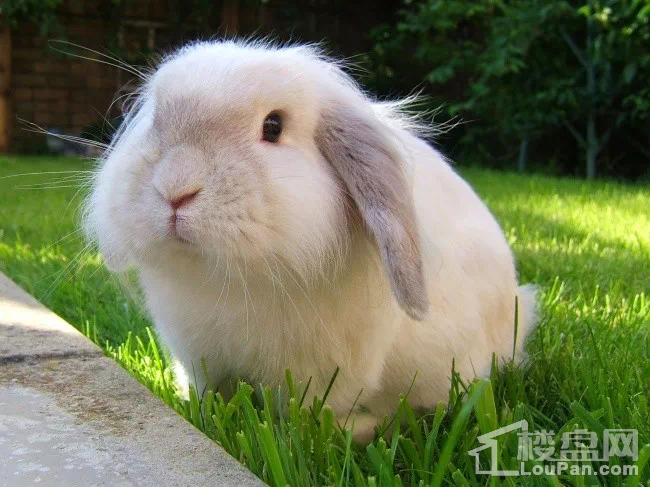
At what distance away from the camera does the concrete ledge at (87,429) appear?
131 centimetres

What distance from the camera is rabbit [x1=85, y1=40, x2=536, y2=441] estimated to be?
4.96 ft

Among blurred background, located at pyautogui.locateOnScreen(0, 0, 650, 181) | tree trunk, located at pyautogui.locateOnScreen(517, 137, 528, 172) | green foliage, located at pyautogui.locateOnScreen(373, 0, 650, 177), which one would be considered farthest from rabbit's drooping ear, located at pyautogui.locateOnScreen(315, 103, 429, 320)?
tree trunk, located at pyautogui.locateOnScreen(517, 137, 528, 172)

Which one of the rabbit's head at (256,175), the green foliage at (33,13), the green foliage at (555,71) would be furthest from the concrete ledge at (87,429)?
the green foliage at (33,13)

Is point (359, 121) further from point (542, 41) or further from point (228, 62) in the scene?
point (542, 41)

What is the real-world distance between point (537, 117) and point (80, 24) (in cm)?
622

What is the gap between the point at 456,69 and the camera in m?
9.92

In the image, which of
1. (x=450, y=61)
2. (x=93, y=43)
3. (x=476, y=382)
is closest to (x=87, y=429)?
(x=476, y=382)

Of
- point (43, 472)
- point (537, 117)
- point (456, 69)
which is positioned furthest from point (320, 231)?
point (456, 69)

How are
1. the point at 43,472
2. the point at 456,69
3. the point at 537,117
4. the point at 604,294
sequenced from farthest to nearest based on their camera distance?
the point at 456,69
the point at 537,117
the point at 604,294
the point at 43,472

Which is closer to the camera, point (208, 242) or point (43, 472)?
point (43, 472)

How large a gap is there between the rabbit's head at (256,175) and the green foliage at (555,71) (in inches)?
253

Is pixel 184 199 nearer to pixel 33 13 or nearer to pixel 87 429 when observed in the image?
pixel 87 429

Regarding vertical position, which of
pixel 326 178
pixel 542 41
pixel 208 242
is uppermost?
pixel 542 41

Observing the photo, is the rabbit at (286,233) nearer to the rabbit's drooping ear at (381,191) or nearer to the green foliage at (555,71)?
the rabbit's drooping ear at (381,191)
